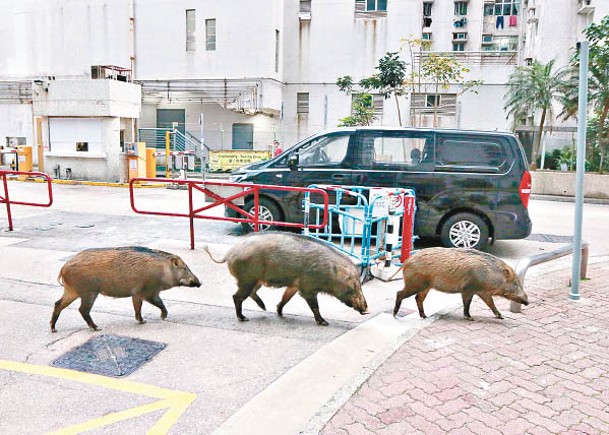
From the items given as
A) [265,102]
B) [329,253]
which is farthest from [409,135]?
[265,102]

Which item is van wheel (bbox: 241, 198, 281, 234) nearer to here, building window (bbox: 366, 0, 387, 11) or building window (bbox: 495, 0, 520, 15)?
building window (bbox: 366, 0, 387, 11)

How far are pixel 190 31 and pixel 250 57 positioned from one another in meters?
3.57

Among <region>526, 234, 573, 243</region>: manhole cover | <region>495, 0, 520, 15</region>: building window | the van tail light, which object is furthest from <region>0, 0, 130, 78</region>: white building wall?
<region>495, 0, 520, 15</region>: building window

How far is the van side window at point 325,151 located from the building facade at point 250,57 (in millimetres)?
16943

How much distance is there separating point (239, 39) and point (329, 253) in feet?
75.4

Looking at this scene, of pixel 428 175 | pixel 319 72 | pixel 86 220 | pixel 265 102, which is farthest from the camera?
pixel 319 72

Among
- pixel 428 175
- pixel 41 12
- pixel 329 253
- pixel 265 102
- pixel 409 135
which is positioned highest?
pixel 41 12

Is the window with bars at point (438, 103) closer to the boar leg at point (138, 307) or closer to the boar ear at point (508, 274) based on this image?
the boar ear at point (508, 274)

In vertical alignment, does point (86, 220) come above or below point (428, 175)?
below

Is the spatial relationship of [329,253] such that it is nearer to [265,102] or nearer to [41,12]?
[265,102]

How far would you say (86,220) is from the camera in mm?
11320

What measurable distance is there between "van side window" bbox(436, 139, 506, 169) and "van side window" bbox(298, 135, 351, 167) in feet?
5.20

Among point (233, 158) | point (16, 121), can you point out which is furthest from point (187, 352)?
point (16, 121)

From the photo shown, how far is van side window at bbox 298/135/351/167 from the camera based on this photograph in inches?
376
